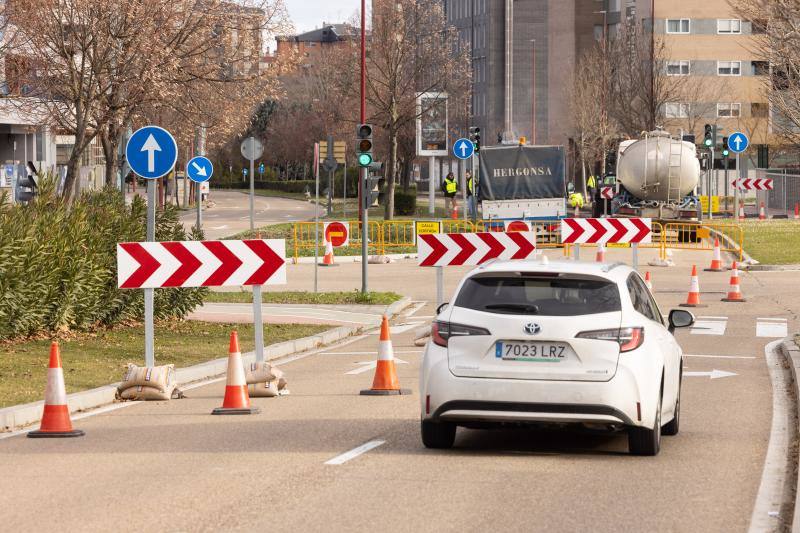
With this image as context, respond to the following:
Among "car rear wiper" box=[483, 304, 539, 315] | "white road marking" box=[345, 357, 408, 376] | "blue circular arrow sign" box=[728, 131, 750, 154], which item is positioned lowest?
"white road marking" box=[345, 357, 408, 376]

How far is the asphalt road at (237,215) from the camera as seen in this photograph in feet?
204

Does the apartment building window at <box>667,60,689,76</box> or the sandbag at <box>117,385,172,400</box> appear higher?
the apartment building window at <box>667,60,689,76</box>

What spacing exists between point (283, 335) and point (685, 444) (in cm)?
1084

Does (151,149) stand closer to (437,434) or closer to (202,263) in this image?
(202,263)

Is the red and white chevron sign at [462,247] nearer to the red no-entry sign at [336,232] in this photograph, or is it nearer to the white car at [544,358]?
the white car at [544,358]

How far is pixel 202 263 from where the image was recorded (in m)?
16.2

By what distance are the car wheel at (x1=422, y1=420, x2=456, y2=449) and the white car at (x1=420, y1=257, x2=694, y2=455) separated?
0.01 m

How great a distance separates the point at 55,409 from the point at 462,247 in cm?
1002

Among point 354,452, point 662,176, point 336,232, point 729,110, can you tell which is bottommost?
point 354,452

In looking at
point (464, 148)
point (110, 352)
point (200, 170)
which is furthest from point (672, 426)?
point (464, 148)

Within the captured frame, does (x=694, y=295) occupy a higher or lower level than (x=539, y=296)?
lower

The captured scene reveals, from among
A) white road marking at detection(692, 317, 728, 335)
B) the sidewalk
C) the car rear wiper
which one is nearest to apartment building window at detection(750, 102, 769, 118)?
the sidewalk

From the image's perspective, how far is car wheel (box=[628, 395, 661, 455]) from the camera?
1084cm

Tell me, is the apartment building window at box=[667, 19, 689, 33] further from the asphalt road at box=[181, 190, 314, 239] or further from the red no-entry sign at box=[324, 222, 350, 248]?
the red no-entry sign at box=[324, 222, 350, 248]
